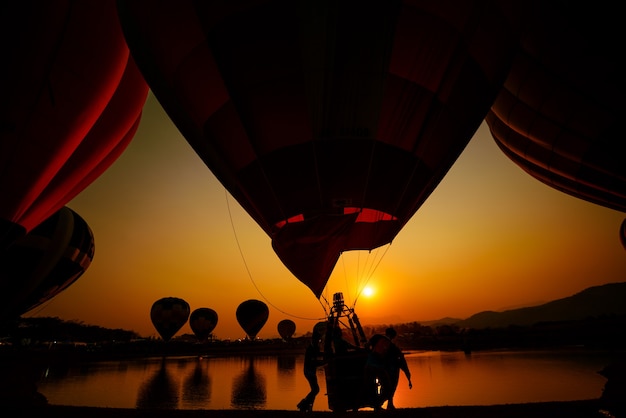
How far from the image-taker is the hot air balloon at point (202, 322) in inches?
1556

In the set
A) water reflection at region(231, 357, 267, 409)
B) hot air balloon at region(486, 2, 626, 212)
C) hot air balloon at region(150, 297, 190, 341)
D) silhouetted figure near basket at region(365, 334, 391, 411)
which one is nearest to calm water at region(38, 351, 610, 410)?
water reflection at region(231, 357, 267, 409)

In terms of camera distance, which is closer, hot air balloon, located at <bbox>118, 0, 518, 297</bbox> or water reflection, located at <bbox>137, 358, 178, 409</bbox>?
hot air balloon, located at <bbox>118, 0, 518, 297</bbox>

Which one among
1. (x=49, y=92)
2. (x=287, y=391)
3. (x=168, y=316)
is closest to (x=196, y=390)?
(x=287, y=391)

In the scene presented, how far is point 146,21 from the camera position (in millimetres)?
6176

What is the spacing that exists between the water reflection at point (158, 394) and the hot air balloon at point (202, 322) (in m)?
25.9

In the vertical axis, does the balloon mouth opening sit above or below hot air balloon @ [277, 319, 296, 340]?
below

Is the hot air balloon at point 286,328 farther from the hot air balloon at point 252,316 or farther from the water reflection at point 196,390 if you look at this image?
the water reflection at point 196,390

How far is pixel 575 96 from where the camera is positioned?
848cm

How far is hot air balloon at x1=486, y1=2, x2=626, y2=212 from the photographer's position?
7.85 m

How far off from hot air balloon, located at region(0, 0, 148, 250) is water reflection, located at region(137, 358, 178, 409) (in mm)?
4935

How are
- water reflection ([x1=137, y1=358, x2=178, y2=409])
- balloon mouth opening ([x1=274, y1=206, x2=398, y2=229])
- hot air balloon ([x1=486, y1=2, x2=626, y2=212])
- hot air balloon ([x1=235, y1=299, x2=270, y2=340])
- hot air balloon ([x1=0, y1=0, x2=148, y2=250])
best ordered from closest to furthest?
balloon mouth opening ([x1=274, y1=206, x2=398, y2=229]) → hot air balloon ([x1=0, y1=0, x2=148, y2=250]) → hot air balloon ([x1=486, y1=2, x2=626, y2=212]) → water reflection ([x1=137, y1=358, x2=178, y2=409]) → hot air balloon ([x1=235, y1=299, x2=270, y2=340])

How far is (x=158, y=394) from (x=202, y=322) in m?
30.3

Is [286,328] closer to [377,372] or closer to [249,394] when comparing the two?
[249,394]

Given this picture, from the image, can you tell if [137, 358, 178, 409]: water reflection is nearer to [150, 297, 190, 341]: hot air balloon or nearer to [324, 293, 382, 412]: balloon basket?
[324, 293, 382, 412]: balloon basket
